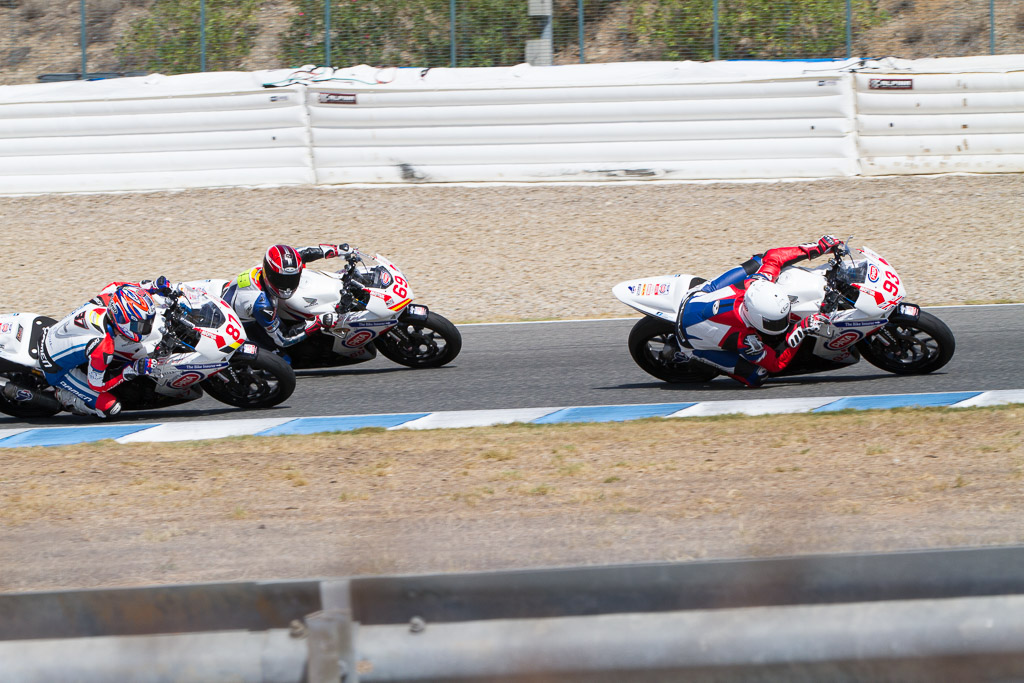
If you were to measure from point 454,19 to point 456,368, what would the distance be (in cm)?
1072

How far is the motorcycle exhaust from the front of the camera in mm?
9172

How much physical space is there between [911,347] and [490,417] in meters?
3.53

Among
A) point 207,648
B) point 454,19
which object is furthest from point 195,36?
point 207,648

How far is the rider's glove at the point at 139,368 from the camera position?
8797mm

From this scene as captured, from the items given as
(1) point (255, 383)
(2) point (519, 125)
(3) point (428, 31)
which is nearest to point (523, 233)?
(2) point (519, 125)

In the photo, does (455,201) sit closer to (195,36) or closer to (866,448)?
(195,36)

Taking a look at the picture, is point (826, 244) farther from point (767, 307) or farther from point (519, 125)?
point (519, 125)

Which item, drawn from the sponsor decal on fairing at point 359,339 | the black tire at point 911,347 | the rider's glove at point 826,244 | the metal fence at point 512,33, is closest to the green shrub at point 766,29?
the metal fence at point 512,33

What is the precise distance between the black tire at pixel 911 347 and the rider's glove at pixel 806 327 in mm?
647

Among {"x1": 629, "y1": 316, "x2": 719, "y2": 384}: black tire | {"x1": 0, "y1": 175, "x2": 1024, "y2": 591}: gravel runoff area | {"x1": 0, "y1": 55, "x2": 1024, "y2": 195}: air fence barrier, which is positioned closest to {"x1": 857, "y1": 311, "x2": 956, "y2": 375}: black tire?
{"x1": 0, "y1": 175, "x2": 1024, "y2": 591}: gravel runoff area

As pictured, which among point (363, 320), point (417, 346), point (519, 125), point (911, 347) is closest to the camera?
point (911, 347)

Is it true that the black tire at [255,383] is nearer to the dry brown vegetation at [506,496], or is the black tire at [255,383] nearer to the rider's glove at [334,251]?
the dry brown vegetation at [506,496]

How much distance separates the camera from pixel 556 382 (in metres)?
9.74

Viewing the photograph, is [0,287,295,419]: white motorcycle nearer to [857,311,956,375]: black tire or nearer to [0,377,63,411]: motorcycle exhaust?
[0,377,63,411]: motorcycle exhaust
